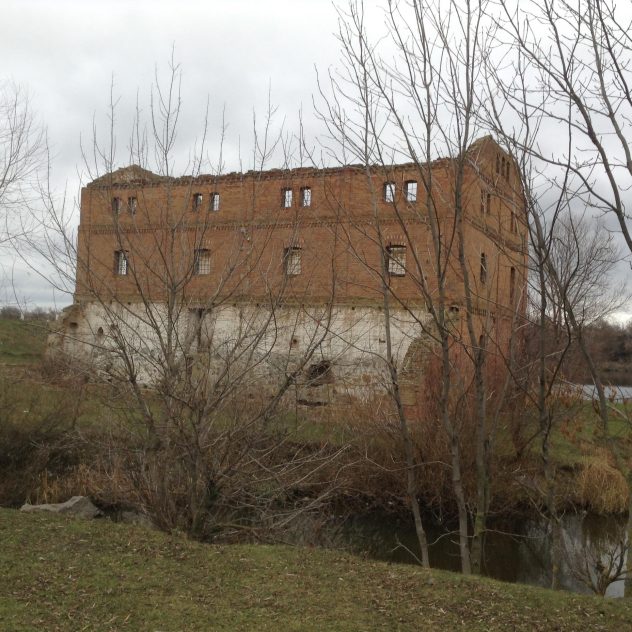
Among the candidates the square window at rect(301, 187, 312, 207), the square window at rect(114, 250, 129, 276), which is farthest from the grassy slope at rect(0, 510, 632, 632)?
the square window at rect(301, 187, 312, 207)

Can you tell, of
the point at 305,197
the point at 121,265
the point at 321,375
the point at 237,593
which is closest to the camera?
the point at 237,593

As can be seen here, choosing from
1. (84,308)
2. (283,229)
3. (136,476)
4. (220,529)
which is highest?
(283,229)

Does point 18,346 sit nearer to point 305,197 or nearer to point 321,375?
point 305,197

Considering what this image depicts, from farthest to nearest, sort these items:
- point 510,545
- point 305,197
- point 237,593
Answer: point 305,197
point 510,545
point 237,593

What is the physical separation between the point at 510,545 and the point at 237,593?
896 centimetres

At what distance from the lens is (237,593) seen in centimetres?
552

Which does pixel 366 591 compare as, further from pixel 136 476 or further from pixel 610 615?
pixel 136 476

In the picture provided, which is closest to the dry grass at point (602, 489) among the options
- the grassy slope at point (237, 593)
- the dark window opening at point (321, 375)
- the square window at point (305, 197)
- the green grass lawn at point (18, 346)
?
the dark window opening at point (321, 375)

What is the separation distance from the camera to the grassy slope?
4.95 m

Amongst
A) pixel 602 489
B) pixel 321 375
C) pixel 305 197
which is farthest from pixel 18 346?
pixel 321 375

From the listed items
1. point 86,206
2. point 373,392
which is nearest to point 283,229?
→ point 373,392

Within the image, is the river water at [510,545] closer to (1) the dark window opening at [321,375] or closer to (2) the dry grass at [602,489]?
(2) the dry grass at [602,489]

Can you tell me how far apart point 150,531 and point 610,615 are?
4.45 meters

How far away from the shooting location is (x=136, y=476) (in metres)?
7.91
